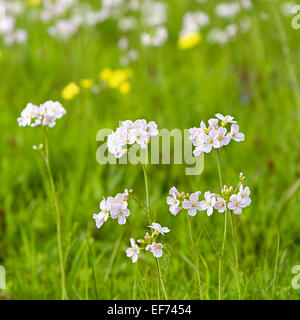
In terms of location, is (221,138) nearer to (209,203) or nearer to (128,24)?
(209,203)

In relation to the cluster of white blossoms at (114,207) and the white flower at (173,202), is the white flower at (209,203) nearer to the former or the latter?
the white flower at (173,202)

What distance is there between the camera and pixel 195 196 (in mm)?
1085

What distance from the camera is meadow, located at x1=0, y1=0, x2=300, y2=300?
1.59 m

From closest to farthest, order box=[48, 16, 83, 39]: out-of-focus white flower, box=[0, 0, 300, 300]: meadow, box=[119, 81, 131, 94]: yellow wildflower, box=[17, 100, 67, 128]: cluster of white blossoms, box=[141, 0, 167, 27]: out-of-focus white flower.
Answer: box=[17, 100, 67, 128]: cluster of white blossoms < box=[0, 0, 300, 300]: meadow < box=[119, 81, 131, 94]: yellow wildflower < box=[48, 16, 83, 39]: out-of-focus white flower < box=[141, 0, 167, 27]: out-of-focus white flower

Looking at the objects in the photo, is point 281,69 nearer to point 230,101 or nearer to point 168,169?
point 230,101

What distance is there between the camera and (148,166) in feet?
7.68

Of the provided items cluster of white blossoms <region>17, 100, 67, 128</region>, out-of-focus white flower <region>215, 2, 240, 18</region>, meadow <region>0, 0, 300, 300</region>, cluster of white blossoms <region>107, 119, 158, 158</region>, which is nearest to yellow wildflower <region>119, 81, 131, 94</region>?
meadow <region>0, 0, 300, 300</region>

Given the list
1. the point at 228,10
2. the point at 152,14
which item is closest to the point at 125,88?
the point at 152,14

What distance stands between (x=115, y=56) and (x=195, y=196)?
2648mm

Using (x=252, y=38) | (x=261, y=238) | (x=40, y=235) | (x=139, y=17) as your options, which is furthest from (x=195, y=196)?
(x=139, y=17)

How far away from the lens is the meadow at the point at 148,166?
5.22ft

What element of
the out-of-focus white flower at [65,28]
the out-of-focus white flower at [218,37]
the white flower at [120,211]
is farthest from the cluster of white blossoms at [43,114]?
the out-of-focus white flower at [218,37]

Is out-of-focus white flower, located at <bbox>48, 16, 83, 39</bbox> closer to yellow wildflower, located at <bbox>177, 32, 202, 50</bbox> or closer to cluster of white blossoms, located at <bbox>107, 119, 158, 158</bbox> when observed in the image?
yellow wildflower, located at <bbox>177, 32, 202, 50</bbox>
